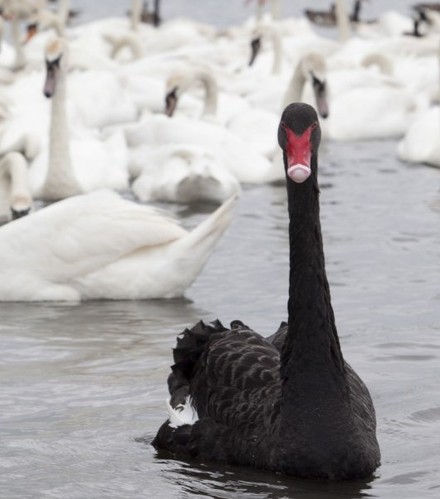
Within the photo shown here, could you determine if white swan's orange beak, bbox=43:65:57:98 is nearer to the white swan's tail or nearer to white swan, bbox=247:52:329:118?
white swan, bbox=247:52:329:118

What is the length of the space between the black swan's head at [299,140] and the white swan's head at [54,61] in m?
7.84

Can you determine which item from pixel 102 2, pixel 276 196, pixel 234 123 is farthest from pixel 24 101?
pixel 102 2

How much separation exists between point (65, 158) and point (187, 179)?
0.93 metres

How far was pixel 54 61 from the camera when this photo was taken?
43.7ft

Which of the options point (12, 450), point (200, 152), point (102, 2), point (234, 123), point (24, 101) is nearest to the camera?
point (12, 450)

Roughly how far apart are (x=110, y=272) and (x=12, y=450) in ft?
9.64

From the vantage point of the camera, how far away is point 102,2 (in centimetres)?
4334

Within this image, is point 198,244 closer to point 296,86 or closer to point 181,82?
point 296,86

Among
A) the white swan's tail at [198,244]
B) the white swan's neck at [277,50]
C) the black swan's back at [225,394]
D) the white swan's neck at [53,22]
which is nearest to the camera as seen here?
the black swan's back at [225,394]

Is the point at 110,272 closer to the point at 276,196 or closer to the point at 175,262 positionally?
the point at 175,262

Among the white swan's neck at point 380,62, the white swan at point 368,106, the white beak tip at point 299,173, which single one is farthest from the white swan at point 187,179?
the white swan's neck at point 380,62

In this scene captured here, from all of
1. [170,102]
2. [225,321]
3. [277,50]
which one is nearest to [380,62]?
[277,50]

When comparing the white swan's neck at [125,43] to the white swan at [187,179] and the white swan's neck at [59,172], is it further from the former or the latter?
the white swan's neck at [59,172]

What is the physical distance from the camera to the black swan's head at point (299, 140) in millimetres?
5359
